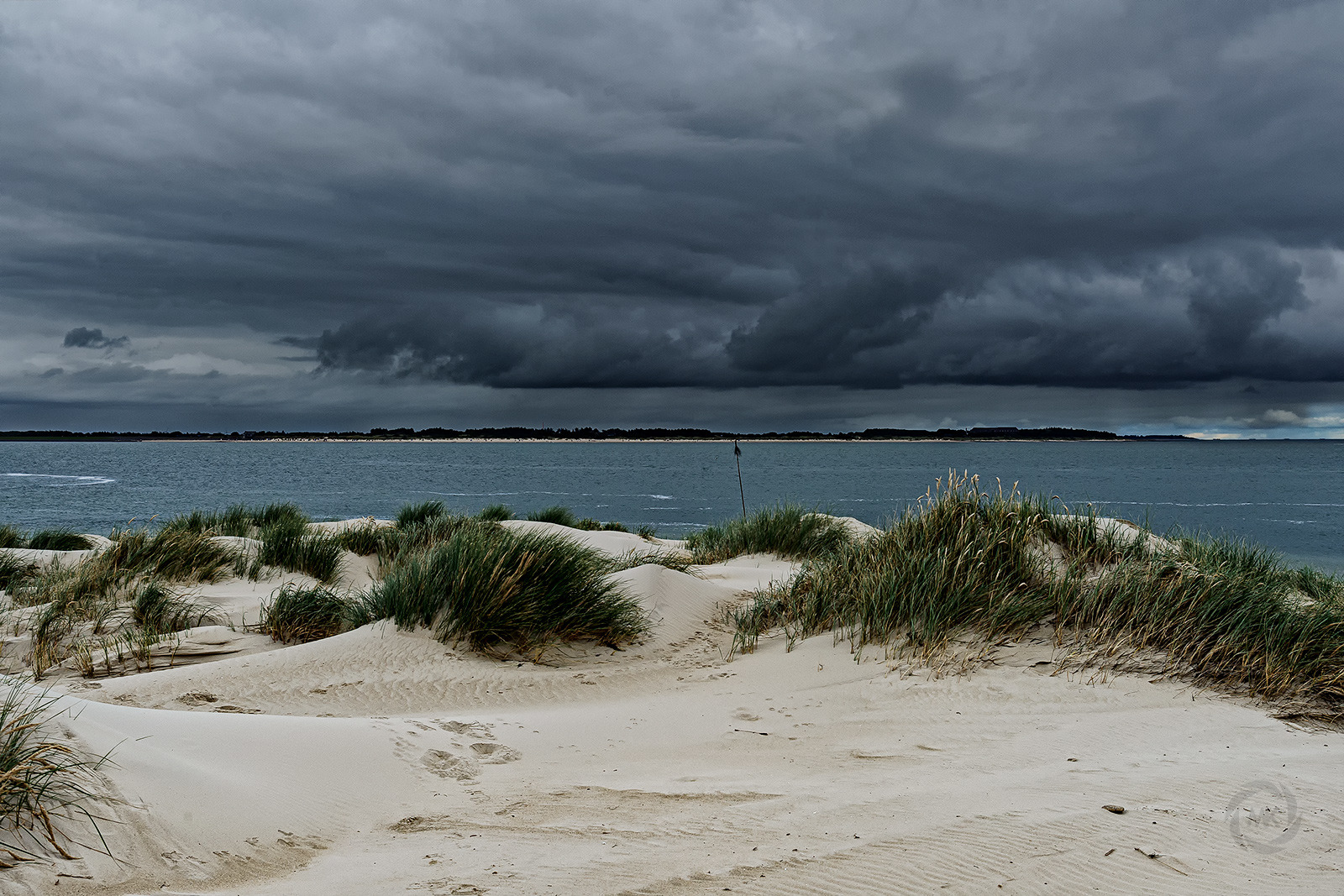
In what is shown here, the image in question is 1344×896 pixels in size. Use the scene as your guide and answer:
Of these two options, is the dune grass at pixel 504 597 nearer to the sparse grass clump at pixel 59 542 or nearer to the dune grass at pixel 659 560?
the dune grass at pixel 659 560

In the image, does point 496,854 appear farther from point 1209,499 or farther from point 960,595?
point 1209,499

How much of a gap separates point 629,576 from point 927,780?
5.83 meters

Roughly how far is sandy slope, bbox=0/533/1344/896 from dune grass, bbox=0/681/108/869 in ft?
0.38

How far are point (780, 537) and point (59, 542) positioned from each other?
44.5 ft

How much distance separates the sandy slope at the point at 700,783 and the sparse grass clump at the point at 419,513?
9.62 m

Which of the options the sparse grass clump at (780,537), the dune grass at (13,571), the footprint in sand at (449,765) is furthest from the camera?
the sparse grass clump at (780,537)

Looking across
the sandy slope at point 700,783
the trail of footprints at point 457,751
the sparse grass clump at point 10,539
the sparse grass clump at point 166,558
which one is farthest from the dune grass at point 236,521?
the trail of footprints at point 457,751

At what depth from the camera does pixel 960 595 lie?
7695 millimetres

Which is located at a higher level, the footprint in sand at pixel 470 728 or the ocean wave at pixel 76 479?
the footprint in sand at pixel 470 728

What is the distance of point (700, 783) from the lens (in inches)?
198

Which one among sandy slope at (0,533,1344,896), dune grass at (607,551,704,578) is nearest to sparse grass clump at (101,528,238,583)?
sandy slope at (0,533,1344,896)

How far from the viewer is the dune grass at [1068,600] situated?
6871 mm
